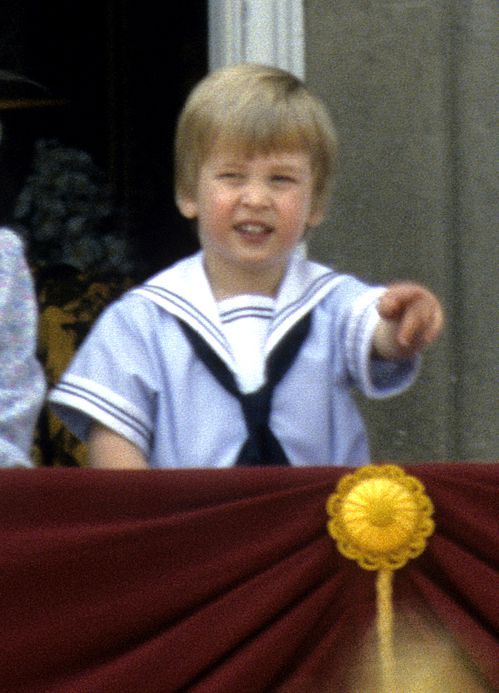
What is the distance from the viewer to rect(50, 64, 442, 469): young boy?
295 centimetres

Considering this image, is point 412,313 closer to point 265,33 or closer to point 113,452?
point 113,452

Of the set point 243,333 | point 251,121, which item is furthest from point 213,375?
point 251,121

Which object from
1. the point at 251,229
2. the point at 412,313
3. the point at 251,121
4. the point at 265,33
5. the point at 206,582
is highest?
the point at 265,33

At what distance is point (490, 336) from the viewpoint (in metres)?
3.88

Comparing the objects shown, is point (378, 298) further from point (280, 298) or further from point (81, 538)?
point (81, 538)

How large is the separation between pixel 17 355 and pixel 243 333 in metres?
0.34

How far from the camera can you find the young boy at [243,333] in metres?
2.95

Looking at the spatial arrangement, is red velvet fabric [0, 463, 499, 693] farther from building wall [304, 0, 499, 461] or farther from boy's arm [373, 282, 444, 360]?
building wall [304, 0, 499, 461]

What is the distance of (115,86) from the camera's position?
5.10 meters

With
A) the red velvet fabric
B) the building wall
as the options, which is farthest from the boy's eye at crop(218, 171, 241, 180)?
the building wall

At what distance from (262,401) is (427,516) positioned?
480mm

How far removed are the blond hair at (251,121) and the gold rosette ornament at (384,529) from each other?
2.23ft

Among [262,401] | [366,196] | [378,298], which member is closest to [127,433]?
[262,401]

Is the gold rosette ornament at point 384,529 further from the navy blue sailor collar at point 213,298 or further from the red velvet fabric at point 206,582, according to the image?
the navy blue sailor collar at point 213,298
